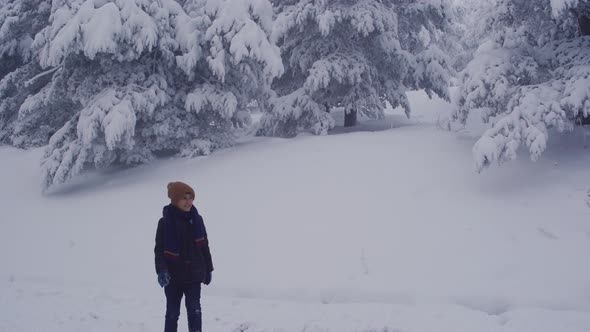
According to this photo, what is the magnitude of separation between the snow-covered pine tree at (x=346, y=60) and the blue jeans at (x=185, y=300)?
8.04 m

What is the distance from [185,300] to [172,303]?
0.12m

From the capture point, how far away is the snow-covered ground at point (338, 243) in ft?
18.7

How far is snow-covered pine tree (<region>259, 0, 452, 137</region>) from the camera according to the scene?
12141mm

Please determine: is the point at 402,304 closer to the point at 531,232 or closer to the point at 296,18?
the point at 531,232

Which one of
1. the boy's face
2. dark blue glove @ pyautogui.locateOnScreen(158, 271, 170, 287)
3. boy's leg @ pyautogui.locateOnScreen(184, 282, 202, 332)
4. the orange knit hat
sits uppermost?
the orange knit hat

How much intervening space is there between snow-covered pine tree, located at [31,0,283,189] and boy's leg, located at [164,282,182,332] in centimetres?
587

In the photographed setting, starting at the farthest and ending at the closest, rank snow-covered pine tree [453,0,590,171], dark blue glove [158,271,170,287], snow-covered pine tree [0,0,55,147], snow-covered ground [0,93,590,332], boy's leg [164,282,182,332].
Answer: snow-covered pine tree [0,0,55,147]
snow-covered pine tree [453,0,590,171]
snow-covered ground [0,93,590,332]
boy's leg [164,282,182,332]
dark blue glove [158,271,170,287]

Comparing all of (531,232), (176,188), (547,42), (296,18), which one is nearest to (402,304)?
(531,232)

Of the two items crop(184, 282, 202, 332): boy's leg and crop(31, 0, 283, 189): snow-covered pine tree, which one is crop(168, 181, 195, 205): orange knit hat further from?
crop(31, 0, 283, 189): snow-covered pine tree

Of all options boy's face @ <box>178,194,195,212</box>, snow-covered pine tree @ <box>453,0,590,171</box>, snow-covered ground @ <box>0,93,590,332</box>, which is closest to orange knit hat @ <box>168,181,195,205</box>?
boy's face @ <box>178,194,195,212</box>

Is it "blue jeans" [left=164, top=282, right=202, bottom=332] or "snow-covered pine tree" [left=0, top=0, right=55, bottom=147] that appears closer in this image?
"blue jeans" [left=164, top=282, right=202, bottom=332]

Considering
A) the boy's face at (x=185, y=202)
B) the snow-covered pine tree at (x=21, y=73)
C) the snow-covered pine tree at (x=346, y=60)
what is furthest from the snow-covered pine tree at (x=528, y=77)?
the snow-covered pine tree at (x=21, y=73)

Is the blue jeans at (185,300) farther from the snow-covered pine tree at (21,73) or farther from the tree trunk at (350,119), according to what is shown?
the tree trunk at (350,119)

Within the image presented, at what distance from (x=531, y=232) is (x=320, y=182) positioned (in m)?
3.80
